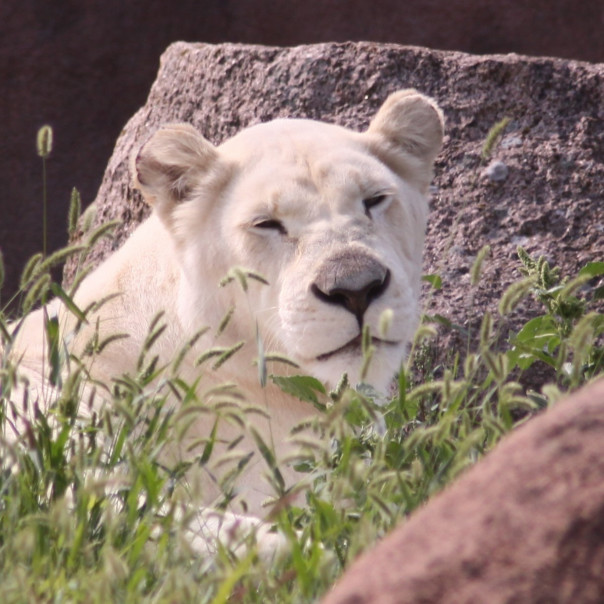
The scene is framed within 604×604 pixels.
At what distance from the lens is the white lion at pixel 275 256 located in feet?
9.71

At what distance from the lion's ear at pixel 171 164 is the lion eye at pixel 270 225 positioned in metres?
0.29

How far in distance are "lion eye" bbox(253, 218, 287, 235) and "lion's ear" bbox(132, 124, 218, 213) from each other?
285 mm

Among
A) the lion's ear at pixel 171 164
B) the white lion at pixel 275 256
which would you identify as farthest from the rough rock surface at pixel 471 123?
the lion's ear at pixel 171 164

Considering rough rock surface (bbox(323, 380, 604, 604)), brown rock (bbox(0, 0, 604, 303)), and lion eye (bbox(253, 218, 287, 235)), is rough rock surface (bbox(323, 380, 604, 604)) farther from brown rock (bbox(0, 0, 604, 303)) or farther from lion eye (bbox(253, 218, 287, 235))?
brown rock (bbox(0, 0, 604, 303))

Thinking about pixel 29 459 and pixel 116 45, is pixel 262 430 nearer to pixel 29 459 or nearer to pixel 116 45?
pixel 29 459

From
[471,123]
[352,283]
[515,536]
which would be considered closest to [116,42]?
[471,123]

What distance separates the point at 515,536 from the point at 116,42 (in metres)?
6.83

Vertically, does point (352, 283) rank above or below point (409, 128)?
Result: below

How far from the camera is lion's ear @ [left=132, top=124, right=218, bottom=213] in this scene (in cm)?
333

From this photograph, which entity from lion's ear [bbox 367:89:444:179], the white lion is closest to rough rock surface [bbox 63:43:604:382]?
lion's ear [bbox 367:89:444:179]

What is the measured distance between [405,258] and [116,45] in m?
4.96

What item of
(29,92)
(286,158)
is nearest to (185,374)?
(286,158)

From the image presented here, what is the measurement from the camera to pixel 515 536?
1.38 metres

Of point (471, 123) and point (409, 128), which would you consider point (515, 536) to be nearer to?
point (409, 128)
